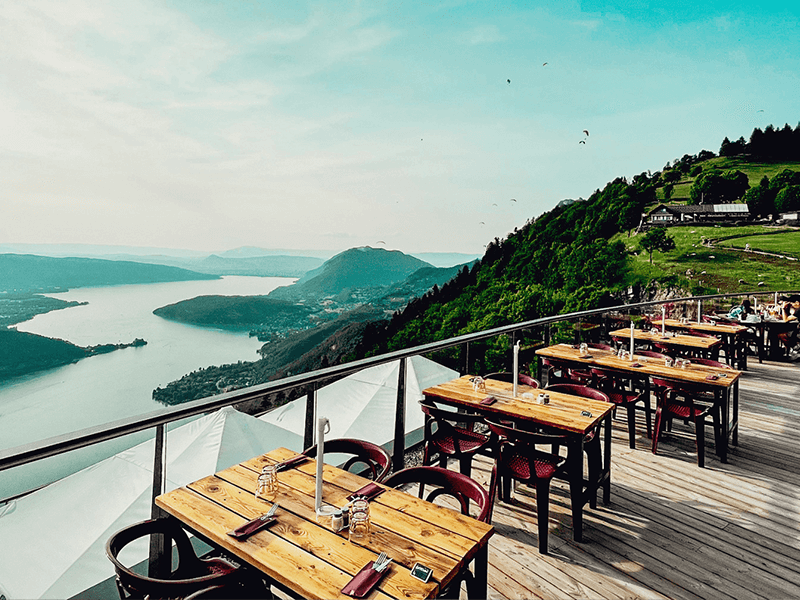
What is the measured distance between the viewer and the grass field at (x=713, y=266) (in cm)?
2920

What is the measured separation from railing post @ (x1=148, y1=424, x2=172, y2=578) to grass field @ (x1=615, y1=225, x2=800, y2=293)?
35753 mm

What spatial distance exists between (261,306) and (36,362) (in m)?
34.0

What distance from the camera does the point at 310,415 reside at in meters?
2.96

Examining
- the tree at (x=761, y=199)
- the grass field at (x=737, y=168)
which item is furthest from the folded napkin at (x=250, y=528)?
the grass field at (x=737, y=168)

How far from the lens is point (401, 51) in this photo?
1883 centimetres

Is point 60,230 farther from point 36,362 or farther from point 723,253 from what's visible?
point 723,253

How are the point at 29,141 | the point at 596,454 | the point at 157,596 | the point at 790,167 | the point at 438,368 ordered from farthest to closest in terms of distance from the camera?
the point at 29,141
the point at 790,167
the point at 438,368
the point at 596,454
the point at 157,596

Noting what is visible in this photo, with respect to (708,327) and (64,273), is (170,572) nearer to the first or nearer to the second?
(708,327)

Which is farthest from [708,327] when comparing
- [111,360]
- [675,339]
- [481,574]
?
[111,360]

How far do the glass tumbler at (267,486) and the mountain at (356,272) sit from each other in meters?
108

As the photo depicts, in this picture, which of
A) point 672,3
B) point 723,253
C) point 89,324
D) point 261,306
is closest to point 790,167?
point 723,253

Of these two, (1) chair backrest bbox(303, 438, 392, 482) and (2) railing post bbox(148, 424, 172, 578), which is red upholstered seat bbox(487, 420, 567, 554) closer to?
(1) chair backrest bbox(303, 438, 392, 482)

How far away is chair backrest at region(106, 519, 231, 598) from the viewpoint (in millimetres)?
1491

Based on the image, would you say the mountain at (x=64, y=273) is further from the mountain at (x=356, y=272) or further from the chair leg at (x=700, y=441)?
the chair leg at (x=700, y=441)
